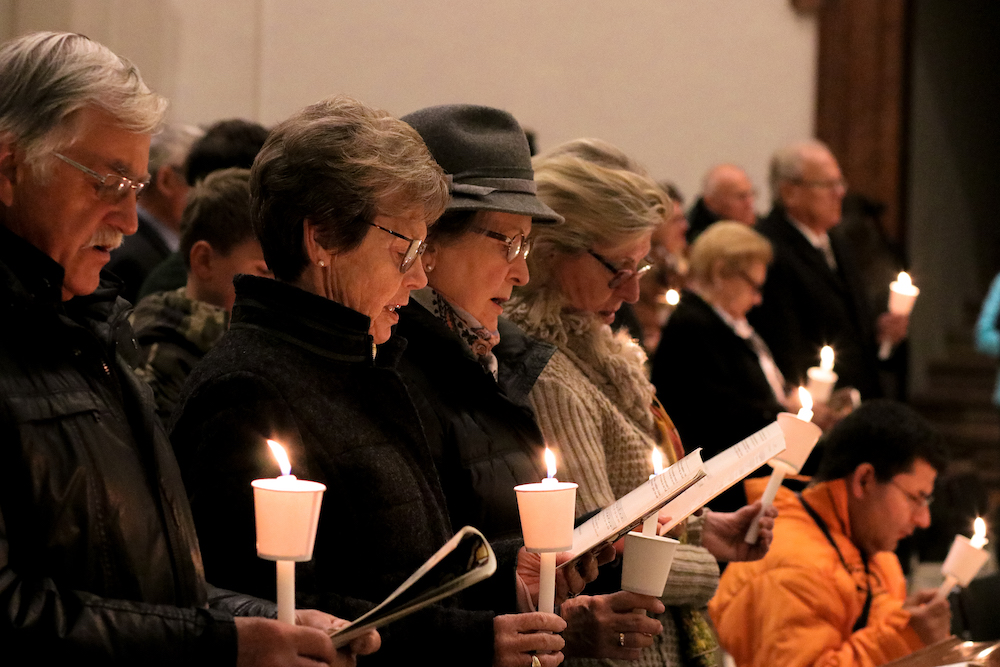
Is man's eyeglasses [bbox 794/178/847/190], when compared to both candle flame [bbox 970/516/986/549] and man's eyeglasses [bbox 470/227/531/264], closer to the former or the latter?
candle flame [bbox 970/516/986/549]

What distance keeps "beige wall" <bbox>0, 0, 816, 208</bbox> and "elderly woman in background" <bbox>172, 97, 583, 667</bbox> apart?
3.65 metres

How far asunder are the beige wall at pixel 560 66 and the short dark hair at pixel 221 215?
2497mm

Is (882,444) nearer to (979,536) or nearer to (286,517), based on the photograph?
(979,536)

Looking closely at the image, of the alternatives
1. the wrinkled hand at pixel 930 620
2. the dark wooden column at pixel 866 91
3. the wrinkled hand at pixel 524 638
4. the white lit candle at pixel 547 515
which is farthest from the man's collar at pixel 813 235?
the white lit candle at pixel 547 515

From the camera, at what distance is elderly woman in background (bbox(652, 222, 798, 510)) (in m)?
4.36

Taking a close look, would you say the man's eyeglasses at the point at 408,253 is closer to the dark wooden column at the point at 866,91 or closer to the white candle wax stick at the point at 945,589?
the white candle wax stick at the point at 945,589

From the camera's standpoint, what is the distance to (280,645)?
1.37 meters

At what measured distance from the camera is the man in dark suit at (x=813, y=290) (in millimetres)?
5410

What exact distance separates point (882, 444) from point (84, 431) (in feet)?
7.46

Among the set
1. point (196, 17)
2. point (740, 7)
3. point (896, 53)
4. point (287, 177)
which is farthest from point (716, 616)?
point (896, 53)

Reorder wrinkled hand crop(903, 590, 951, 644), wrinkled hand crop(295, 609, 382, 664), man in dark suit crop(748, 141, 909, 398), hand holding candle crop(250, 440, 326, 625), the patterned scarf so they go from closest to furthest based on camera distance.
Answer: hand holding candle crop(250, 440, 326, 625)
wrinkled hand crop(295, 609, 382, 664)
the patterned scarf
wrinkled hand crop(903, 590, 951, 644)
man in dark suit crop(748, 141, 909, 398)

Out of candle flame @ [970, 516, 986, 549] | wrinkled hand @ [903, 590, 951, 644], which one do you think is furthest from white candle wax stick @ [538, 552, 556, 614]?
candle flame @ [970, 516, 986, 549]

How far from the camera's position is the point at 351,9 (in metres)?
6.47

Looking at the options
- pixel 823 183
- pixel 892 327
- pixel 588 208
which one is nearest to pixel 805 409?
pixel 588 208
